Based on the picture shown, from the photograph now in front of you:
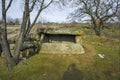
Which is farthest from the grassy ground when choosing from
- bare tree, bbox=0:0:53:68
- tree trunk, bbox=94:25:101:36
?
tree trunk, bbox=94:25:101:36

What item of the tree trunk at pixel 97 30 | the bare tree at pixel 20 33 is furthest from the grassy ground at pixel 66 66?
the tree trunk at pixel 97 30

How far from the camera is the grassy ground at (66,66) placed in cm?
1227

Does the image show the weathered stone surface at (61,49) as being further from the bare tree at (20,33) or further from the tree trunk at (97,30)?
the tree trunk at (97,30)

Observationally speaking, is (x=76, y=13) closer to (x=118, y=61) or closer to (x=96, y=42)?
(x=96, y=42)

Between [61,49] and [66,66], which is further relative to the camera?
[61,49]

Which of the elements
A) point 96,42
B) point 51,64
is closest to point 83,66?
point 51,64

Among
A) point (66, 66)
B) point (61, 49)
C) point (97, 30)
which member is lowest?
point (66, 66)

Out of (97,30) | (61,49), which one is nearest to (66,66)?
(61,49)

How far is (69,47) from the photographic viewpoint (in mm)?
17766

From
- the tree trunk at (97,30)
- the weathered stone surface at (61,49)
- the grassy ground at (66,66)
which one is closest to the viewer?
the grassy ground at (66,66)

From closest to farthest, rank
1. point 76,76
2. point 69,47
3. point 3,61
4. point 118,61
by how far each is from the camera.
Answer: point 76,76 < point 3,61 < point 118,61 < point 69,47

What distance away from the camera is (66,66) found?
14.2 metres

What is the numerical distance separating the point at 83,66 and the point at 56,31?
688 cm

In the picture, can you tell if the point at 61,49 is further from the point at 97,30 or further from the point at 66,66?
the point at 97,30
